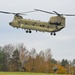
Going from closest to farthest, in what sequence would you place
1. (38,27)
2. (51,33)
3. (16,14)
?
(51,33) → (38,27) → (16,14)

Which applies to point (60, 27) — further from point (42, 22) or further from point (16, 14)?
point (16, 14)

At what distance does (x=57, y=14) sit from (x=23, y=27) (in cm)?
735

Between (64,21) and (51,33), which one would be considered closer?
(51,33)

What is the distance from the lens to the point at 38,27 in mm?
81938

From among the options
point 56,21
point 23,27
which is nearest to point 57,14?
point 56,21

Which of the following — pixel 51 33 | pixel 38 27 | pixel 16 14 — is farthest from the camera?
pixel 16 14

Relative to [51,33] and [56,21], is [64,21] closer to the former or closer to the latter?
[56,21]

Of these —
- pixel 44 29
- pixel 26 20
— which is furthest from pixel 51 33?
pixel 26 20

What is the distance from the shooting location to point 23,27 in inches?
3209

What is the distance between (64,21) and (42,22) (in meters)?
4.29

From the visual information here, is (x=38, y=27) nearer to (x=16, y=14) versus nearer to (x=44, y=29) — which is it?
(x=44, y=29)

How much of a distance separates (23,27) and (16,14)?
7272 millimetres

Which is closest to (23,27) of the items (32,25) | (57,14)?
(32,25)

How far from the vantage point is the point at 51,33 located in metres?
77.0
